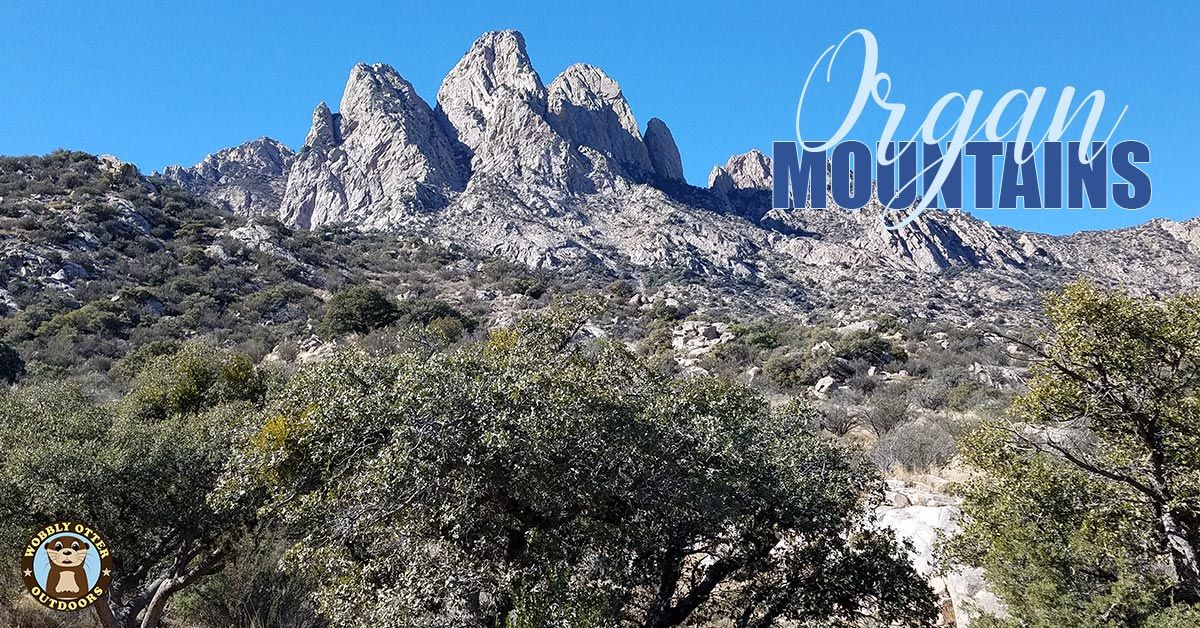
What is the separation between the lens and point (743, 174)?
124 meters

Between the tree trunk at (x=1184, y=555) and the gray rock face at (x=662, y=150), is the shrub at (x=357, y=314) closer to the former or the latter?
the tree trunk at (x=1184, y=555)

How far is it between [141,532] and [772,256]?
273 ft

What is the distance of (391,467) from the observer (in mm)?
5559

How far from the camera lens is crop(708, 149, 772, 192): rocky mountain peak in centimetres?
11791

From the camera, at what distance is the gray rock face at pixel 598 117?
11250cm

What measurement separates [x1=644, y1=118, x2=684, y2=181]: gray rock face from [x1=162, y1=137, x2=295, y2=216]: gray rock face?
67114 mm

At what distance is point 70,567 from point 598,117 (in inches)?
4651

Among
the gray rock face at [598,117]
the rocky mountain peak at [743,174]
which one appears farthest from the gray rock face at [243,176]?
the rocky mountain peak at [743,174]

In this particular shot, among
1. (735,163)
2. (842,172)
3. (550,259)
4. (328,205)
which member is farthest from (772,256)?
(328,205)

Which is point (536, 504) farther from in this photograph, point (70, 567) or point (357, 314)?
point (357, 314)

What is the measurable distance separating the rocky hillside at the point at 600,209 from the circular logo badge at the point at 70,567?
5789 centimetres

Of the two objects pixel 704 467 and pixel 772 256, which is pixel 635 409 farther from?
pixel 772 256

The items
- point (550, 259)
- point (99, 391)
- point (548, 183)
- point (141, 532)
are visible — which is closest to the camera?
point (141, 532)

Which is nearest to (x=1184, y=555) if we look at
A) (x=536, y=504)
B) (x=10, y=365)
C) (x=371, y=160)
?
(x=536, y=504)
